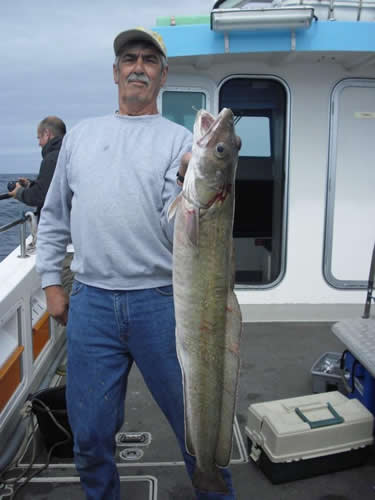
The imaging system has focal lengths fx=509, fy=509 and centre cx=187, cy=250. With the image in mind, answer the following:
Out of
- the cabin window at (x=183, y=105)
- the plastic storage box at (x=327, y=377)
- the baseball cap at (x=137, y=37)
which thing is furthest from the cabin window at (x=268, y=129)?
the baseball cap at (x=137, y=37)

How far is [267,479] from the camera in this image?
10.2 feet

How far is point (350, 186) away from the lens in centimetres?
582

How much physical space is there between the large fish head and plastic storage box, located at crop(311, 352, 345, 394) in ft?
8.82

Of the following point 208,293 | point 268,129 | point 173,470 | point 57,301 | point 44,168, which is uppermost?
point 268,129

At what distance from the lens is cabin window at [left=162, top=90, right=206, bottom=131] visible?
5613 millimetres

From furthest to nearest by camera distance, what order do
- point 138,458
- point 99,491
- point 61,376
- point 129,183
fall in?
1. point 61,376
2. point 138,458
3. point 99,491
4. point 129,183

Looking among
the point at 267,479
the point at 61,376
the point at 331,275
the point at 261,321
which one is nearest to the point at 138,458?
the point at 267,479

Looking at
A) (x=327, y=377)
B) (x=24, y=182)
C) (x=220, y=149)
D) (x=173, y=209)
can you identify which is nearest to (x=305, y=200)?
(x=327, y=377)

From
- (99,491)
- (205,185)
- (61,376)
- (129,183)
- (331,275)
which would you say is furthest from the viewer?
(331,275)

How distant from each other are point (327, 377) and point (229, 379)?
91.0 inches

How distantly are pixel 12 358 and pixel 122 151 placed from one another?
197cm

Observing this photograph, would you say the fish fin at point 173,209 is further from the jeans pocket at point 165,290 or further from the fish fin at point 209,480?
the fish fin at point 209,480

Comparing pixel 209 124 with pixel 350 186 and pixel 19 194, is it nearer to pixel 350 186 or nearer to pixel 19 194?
pixel 19 194

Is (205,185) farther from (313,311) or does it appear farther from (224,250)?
(313,311)
